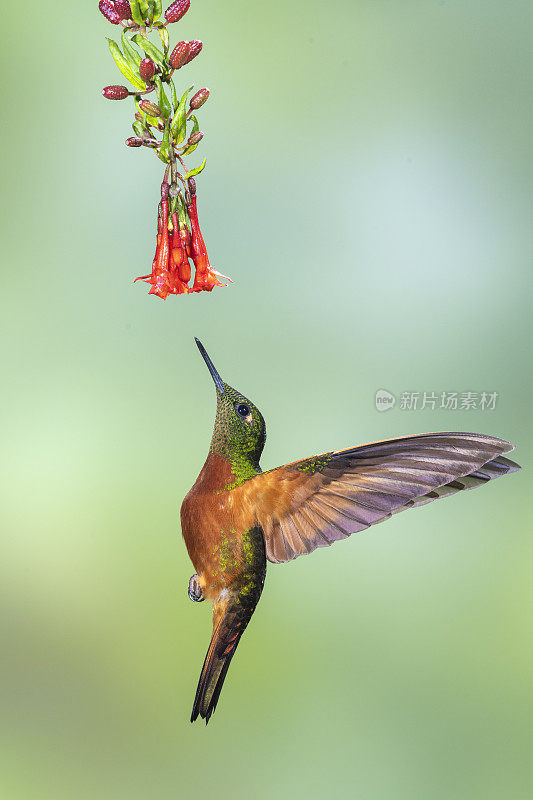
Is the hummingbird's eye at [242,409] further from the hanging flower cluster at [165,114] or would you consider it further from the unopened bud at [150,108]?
the unopened bud at [150,108]

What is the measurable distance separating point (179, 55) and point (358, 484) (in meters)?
0.49

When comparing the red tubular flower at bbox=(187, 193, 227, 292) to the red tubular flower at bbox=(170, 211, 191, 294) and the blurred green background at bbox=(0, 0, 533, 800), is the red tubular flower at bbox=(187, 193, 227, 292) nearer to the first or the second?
the red tubular flower at bbox=(170, 211, 191, 294)

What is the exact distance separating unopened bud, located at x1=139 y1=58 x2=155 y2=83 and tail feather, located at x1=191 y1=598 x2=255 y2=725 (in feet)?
1.98

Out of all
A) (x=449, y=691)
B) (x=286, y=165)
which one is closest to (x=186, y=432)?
(x=286, y=165)

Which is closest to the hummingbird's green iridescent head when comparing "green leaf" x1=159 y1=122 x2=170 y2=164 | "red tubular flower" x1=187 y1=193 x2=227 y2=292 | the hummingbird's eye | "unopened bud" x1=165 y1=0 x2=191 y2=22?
the hummingbird's eye

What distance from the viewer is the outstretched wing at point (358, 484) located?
2.59 feet

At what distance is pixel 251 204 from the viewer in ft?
6.46

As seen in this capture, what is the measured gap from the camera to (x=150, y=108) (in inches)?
28.7

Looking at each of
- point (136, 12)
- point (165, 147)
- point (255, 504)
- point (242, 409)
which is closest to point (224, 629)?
point (255, 504)

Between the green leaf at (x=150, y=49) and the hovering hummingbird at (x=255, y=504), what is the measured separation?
298 millimetres

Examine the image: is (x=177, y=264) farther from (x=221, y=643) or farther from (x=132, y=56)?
(x=221, y=643)

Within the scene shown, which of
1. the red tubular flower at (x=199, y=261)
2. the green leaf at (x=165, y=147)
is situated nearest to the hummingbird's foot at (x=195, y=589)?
the red tubular flower at (x=199, y=261)

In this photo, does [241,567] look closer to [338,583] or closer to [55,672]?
[338,583]

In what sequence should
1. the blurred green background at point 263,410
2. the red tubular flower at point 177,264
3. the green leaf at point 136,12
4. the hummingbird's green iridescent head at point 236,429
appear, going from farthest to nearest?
the blurred green background at point 263,410 < the hummingbird's green iridescent head at point 236,429 < the red tubular flower at point 177,264 < the green leaf at point 136,12
